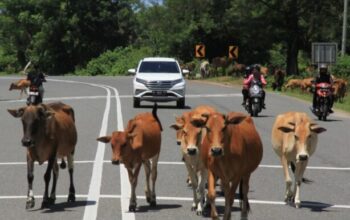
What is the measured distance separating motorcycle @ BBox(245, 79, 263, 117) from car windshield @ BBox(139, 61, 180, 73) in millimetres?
5880

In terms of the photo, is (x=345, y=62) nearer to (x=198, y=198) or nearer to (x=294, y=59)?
(x=294, y=59)

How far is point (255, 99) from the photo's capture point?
2788 cm

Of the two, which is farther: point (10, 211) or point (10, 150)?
point (10, 150)

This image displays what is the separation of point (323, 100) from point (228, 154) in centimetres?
1846

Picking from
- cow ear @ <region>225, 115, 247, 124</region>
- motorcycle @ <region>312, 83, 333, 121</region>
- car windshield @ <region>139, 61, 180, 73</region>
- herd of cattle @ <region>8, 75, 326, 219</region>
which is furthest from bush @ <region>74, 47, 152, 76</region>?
cow ear @ <region>225, 115, 247, 124</region>

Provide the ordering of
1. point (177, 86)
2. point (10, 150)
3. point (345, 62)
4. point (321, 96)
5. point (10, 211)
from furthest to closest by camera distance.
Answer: point (345, 62) < point (177, 86) < point (321, 96) < point (10, 150) < point (10, 211)

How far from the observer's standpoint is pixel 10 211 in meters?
10.2

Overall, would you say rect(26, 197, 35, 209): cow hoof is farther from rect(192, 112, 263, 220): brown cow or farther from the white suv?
the white suv

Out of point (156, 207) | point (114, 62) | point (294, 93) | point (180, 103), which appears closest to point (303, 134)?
point (156, 207)

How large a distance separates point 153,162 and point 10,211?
6.97ft

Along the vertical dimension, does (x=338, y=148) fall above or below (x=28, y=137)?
below

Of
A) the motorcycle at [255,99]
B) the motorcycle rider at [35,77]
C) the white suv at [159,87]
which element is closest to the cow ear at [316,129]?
the motorcycle rider at [35,77]

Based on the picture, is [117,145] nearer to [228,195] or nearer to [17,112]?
[17,112]

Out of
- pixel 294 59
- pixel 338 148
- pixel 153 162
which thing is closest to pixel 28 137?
pixel 153 162
